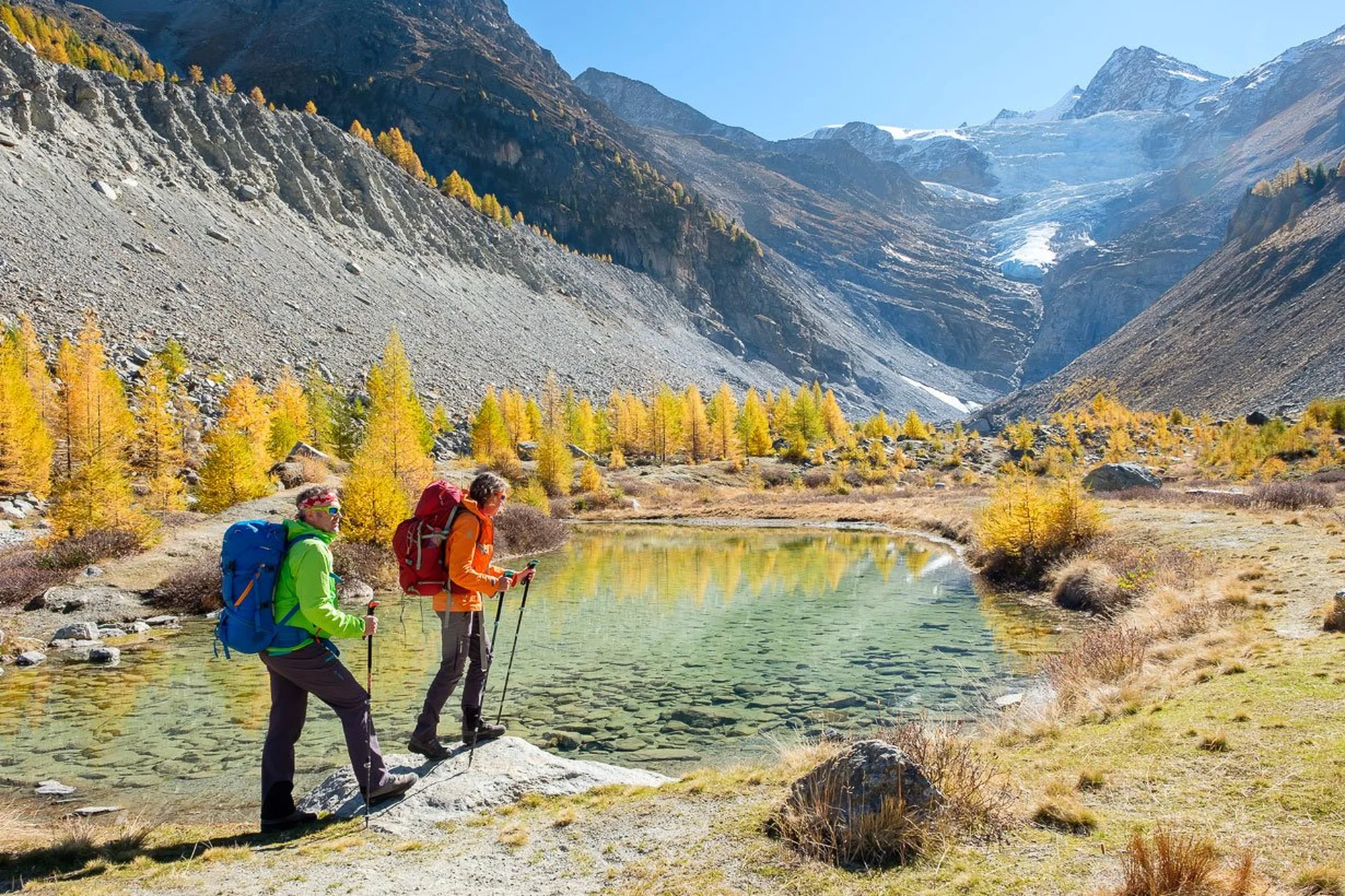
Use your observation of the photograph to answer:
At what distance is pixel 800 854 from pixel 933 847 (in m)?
0.98

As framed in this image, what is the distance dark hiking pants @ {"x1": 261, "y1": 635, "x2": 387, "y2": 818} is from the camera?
6.96 m

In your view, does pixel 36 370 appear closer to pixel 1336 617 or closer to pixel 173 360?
pixel 173 360

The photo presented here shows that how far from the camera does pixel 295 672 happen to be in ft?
22.7

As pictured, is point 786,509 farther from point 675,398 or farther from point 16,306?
point 16,306

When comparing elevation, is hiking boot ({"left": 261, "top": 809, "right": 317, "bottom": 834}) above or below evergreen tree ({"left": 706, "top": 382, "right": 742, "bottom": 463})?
below

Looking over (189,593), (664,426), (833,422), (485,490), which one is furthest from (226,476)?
(833,422)

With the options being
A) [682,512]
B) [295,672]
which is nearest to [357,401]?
[682,512]

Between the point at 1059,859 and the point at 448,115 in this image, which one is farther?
the point at 448,115

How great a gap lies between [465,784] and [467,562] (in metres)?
2.32

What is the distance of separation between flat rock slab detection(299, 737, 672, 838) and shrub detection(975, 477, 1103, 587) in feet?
71.1

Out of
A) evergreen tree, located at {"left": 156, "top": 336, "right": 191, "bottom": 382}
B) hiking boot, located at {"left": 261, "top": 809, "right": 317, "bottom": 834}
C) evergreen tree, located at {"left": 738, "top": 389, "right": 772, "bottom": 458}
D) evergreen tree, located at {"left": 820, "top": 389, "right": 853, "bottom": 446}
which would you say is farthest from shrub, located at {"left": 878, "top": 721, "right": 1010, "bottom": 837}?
evergreen tree, located at {"left": 820, "top": 389, "right": 853, "bottom": 446}

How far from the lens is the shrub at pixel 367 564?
1005 inches

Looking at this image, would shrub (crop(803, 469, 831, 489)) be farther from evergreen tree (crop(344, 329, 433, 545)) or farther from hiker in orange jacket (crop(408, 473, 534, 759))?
hiker in orange jacket (crop(408, 473, 534, 759))

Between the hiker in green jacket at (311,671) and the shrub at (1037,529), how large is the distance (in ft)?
78.7
